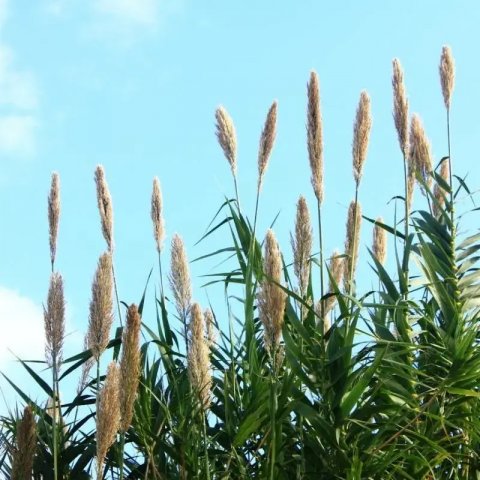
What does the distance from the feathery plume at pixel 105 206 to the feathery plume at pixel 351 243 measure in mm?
913

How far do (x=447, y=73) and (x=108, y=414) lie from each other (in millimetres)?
2638

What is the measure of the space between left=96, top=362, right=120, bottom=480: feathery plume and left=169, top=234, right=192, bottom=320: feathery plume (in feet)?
2.97

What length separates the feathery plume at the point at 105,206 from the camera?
3.90 meters

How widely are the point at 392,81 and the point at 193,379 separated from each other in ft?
6.13

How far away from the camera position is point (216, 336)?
13.0 feet

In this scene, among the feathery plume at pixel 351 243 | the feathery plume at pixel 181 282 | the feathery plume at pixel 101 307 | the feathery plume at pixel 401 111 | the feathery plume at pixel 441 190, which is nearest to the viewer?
the feathery plume at pixel 101 307

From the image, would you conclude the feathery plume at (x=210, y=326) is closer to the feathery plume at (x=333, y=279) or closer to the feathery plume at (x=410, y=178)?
the feathery plume at (x=333, y=279)

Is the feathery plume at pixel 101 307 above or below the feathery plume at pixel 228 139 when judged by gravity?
below

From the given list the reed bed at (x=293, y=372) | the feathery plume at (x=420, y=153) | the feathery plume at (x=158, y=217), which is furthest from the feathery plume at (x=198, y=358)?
the feathery plume at (x=420, y=153)

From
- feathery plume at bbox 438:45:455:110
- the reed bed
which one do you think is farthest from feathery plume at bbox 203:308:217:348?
feathery plume at bbox 438:45:455:110

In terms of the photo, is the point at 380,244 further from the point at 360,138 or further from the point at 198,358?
the point at 198,358

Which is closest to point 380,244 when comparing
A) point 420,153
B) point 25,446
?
point 420,153

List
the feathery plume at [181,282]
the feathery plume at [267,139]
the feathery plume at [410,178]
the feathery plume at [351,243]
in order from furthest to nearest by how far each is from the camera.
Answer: the feathery plume at [410,178]
the feathery plume at [267,139]
the feathery plume at [351,243]
the feathery plume at [181,282]

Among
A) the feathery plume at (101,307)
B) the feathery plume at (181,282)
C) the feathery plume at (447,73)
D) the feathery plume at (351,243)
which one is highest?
the feathery plume at (447,73)
